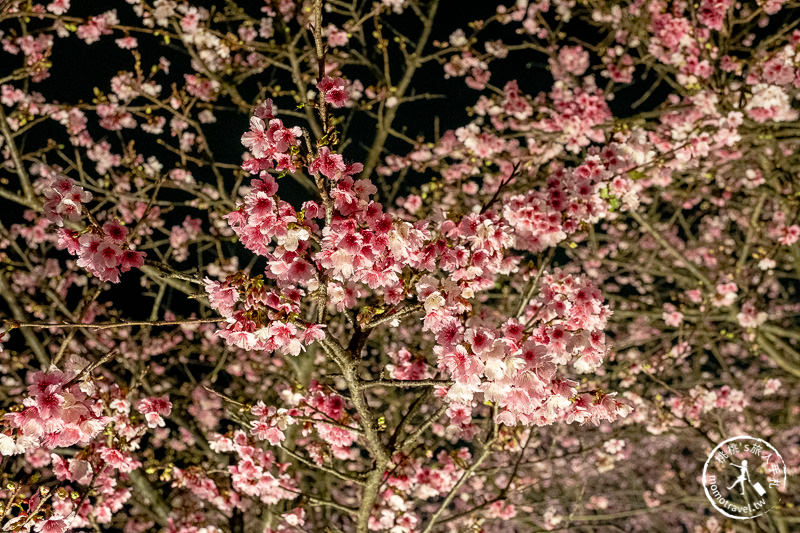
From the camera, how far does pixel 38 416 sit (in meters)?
2.53

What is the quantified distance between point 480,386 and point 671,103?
5494mm

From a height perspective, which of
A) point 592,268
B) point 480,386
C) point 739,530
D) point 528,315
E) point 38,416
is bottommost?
point 739,530

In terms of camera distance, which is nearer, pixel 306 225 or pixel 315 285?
pixel 306 225

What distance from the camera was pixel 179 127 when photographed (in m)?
8.59

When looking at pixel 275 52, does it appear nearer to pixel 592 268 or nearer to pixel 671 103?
pixel 671 103

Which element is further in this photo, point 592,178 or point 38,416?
point 592,178

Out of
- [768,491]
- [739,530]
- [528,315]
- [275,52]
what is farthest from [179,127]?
[739,530]

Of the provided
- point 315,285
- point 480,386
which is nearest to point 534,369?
point 480,386

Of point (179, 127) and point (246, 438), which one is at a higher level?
point (179, 127)

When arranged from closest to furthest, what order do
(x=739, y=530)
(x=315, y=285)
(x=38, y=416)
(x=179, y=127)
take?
(x=38, y=416), (x=315, y=285), (x=739, y=530), (x=179, y=127)

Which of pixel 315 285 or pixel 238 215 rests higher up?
pixel 238 215

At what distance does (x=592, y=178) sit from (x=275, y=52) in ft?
16.5

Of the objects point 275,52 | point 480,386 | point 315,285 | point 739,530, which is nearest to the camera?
point 480,386

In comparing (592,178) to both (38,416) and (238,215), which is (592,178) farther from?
(38,416)
